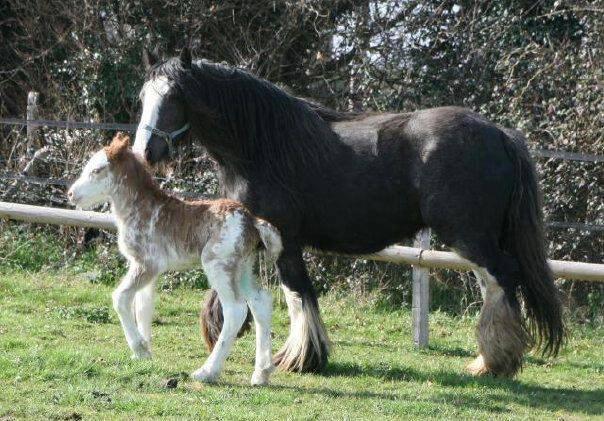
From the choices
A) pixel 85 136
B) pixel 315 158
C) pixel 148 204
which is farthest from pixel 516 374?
pixel 85 136

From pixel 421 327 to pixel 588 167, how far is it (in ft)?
9.85

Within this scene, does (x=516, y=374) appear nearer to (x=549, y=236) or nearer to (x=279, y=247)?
(x=279, y=247)

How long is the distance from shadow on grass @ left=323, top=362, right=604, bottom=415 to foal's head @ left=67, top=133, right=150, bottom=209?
2.07 metres

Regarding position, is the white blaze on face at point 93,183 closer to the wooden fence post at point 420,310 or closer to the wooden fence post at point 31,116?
the wooden fence post at point 420,310

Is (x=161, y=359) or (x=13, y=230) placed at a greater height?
(x=13, y=230)

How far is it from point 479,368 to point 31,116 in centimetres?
777

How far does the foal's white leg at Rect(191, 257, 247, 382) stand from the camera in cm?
702

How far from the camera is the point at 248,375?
7.54m

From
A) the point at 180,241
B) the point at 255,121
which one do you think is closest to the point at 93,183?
the point at 180,241

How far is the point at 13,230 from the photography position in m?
12.8

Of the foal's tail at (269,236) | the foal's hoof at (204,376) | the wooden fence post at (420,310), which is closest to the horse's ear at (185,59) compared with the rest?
the foal's tail at (269,236)

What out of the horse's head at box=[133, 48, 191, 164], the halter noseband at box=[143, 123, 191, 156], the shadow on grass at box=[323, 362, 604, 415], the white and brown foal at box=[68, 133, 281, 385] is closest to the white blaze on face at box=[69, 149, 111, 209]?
the white and brown foal at box=[68, 133, 281, 385]

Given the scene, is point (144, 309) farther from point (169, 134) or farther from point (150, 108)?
point (150, 108)

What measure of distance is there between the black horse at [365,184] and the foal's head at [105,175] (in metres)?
0.34
